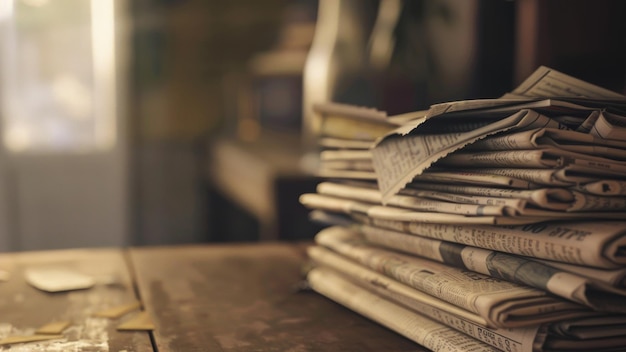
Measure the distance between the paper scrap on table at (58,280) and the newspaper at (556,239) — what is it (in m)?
0.53

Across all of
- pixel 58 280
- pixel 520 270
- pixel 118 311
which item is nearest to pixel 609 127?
pixel 520 270

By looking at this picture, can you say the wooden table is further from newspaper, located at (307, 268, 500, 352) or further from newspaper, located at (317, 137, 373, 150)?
newspaper, located at (317, 137, 373, 150)

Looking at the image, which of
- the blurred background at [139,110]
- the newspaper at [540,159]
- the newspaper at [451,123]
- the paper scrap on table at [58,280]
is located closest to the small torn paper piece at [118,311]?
the paper scrap on table at [58,280]

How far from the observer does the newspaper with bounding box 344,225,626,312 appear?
546mm

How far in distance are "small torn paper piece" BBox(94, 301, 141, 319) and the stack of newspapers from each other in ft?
0.92

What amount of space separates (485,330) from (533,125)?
18cm

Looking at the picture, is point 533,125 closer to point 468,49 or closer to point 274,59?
point 468,49

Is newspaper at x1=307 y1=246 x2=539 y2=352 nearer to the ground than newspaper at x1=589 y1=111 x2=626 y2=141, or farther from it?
nearer to the ground

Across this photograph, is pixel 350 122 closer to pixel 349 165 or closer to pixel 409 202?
pixel 349 165

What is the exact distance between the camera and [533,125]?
0.61 metres

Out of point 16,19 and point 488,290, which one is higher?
point 16,19

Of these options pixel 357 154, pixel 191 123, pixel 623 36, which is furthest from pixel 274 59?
pixel 357 154

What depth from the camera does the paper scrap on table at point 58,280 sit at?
3.25 ft

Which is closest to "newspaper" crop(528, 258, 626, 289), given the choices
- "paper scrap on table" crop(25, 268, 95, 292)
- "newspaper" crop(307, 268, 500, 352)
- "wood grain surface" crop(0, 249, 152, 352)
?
"newspaper" crop(307, 268, 500, 352)
